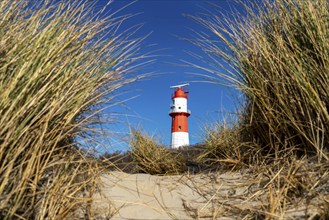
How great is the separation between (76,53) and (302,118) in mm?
1416

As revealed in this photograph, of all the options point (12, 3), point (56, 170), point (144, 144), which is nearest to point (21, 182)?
point (56, 170)

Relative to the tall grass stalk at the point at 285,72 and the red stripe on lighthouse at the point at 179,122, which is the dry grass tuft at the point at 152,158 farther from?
the red stripe on lighthouse at the point at 179,122

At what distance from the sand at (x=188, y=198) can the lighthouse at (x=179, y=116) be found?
1252 centimetres

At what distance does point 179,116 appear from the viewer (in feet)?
53.2

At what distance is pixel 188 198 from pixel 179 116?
45.8 feet

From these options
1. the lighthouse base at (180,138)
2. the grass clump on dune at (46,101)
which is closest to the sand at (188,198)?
the grass clump on dune at (46,101)

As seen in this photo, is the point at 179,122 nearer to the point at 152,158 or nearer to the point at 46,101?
the point at 152,158

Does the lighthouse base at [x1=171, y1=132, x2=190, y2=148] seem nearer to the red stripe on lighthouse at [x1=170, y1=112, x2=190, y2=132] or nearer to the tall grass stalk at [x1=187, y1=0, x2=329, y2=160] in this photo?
the red stripe on lighthouse at [x1=170, y1=112, x2=190, y2=132]

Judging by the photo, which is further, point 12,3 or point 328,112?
point 328,112

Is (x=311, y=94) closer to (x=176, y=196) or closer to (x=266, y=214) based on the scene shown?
(x=266, y=214)

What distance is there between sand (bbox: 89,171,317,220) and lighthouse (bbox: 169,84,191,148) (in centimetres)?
1252

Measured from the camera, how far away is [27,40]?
1798 mm

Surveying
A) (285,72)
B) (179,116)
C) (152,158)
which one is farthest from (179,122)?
(285,72)

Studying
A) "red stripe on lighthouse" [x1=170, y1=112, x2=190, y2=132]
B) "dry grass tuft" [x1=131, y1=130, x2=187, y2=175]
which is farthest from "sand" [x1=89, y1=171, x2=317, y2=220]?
"red stripe on lighthouse" [x1=170, y1=112, x2=190, y2=132]
